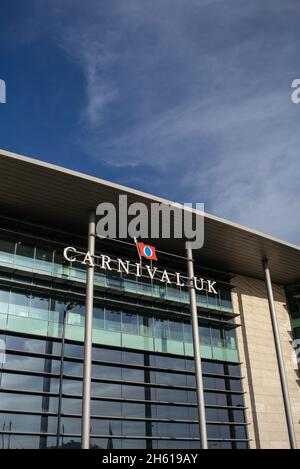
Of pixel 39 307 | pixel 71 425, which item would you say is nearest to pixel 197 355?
pixel 71 425

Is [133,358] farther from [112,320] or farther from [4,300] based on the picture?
[4,300]

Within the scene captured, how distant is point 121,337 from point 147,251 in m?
5.75

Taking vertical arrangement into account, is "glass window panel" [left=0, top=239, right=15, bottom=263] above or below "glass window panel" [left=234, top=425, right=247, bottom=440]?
above

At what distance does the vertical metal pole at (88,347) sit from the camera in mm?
24156

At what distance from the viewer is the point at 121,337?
29.8m

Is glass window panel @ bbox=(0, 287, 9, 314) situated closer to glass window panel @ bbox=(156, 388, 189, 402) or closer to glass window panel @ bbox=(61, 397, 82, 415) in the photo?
glass window panel @ bbox=(61, 397, 82, 415)

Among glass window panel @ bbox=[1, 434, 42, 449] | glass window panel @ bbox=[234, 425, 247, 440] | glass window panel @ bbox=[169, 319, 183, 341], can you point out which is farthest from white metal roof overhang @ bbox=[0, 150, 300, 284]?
glass window panel @ bbox=[1, 434, 42, 449]

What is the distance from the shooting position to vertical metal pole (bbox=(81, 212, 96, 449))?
24.2 m

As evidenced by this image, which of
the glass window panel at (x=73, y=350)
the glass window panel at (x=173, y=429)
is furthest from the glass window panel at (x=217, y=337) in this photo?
the glass window panel at (x=73, y=350)

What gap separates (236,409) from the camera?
3291 cm

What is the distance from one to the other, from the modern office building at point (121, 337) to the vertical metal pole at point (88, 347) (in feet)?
4.03

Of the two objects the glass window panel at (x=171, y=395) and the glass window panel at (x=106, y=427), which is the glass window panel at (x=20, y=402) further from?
the glass window panel at (x=171, y=395)

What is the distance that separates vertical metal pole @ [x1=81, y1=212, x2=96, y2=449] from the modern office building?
4.03 feet

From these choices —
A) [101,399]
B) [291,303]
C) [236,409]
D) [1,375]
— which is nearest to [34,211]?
[1,375]
